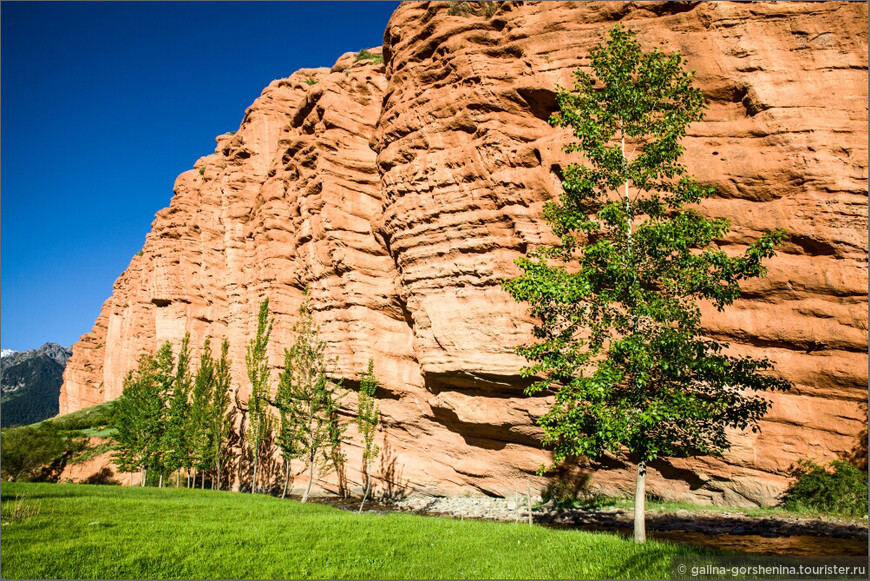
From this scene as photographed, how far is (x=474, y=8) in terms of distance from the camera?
78.0ft

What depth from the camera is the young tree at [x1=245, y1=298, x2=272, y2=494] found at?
3194 cm

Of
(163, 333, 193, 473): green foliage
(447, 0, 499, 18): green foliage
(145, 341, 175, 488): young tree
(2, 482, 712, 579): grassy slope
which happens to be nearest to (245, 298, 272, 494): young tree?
(163, 333, 193, 473): green foliage

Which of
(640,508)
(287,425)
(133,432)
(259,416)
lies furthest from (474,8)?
(133,432)

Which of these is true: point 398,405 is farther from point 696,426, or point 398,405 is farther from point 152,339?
point 152,339

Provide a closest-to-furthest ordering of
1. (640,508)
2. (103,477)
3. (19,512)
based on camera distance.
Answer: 1. (640,508)
2. (19,512)
3. (103,477)

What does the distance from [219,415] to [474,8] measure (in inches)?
1277

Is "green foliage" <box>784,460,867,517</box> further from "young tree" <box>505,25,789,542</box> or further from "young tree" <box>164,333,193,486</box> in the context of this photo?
"young tree" <box>164,333,193,486</box>

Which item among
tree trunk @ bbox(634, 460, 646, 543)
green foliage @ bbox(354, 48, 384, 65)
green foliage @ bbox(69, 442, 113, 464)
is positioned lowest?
green foliage @ bbox(69, 442, 113, 464)

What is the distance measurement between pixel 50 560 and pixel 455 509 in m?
16.6

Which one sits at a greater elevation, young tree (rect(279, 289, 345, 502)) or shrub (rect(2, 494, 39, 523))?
young tree (rect(279, 289, 345, 502))

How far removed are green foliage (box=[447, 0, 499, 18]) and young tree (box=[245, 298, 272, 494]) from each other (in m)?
22.4

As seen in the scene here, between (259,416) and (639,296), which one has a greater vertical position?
(639,296)

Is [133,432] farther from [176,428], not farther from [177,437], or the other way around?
[177,437]

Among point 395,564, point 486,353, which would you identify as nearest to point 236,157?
point 486,353
